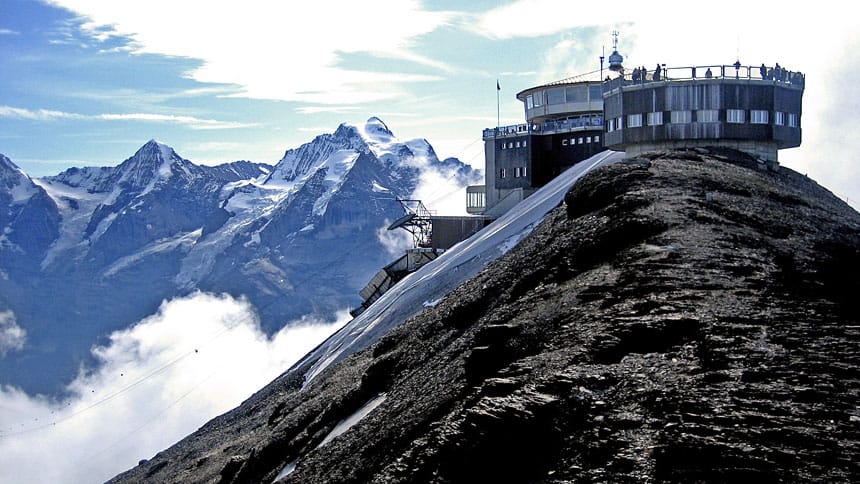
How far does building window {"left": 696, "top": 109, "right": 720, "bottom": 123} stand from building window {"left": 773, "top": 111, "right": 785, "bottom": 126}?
3.45 meters

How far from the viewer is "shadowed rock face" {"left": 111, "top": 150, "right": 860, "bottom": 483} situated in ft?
47.3

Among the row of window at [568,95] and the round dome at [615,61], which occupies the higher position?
the round dome at [615,61]

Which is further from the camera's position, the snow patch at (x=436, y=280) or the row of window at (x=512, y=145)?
the row of window at (x=512, y=145)

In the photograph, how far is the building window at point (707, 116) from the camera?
46125 mm

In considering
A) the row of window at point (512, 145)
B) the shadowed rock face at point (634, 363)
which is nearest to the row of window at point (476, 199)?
the row of window at point (512, 145)

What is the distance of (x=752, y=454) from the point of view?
44.7 feet

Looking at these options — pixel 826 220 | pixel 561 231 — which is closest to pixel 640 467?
pixel 561 231

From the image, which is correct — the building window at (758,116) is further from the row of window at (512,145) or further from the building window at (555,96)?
the building window at (555,96)

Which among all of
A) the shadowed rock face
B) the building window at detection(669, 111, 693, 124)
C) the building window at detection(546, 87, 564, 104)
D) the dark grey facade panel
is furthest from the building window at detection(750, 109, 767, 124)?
the building window at detection(546, 87, 564, 104)

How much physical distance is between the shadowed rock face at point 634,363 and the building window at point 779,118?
1368cm

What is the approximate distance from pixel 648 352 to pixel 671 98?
1233 inches

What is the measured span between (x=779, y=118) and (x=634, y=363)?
1366 inches

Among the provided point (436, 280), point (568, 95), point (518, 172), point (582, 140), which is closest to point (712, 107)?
point (436, 280)

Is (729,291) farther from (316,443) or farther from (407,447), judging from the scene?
(316,443)
